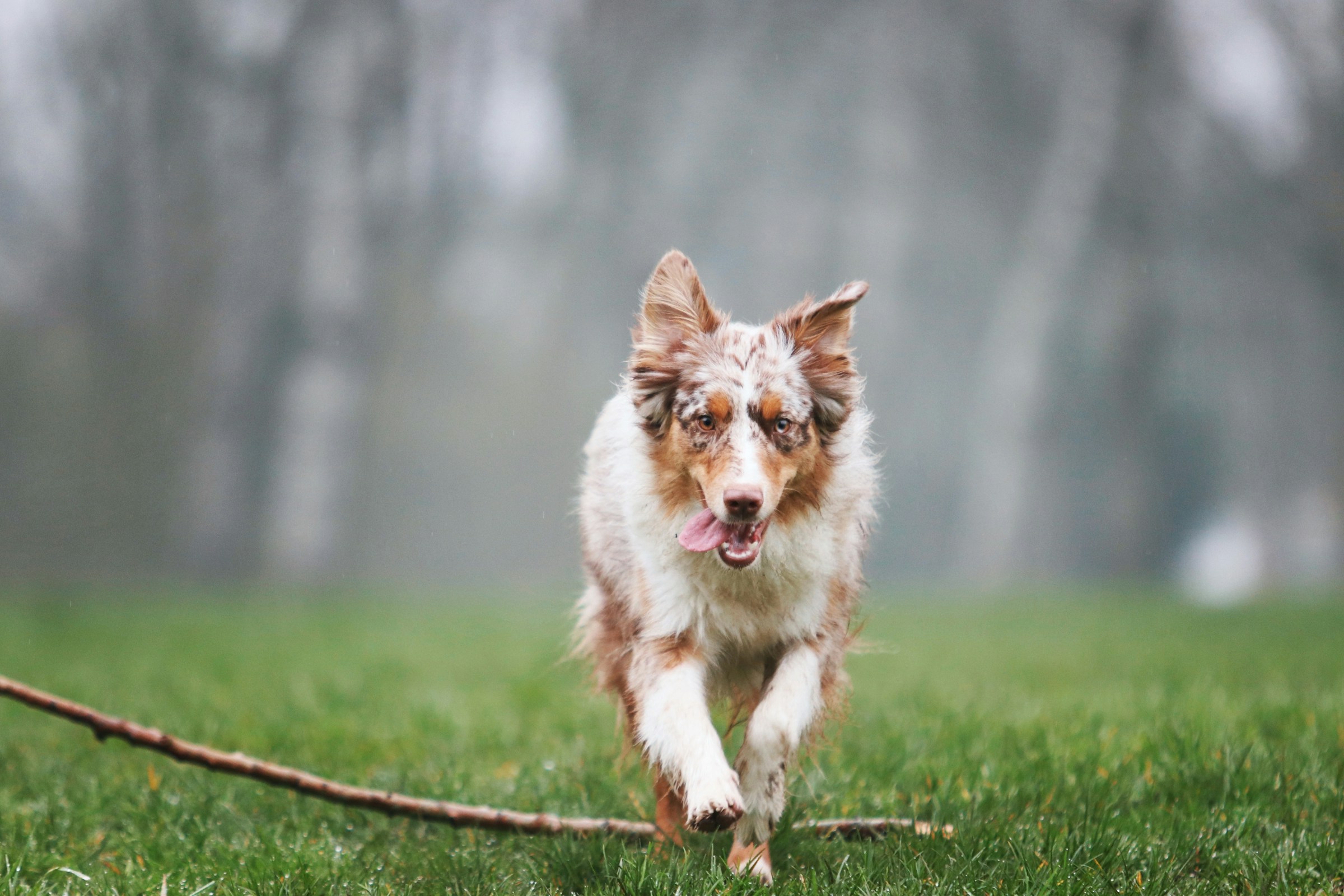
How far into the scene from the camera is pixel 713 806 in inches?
110

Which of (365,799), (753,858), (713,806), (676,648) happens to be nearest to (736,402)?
(676,648)

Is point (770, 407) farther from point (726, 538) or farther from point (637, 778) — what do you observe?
point (637, 778)

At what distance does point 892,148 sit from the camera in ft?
87.3

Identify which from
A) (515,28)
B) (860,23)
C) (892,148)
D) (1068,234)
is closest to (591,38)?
(515,28)

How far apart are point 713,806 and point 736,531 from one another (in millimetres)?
727

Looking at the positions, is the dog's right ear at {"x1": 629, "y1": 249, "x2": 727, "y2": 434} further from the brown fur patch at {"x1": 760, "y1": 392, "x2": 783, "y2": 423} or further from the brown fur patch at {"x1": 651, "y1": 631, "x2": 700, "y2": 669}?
the brown fur patch at {"x1": 651, "y1": 631, "x2": 700, "y2": 669}

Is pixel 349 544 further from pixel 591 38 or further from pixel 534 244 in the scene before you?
pixel 591 38

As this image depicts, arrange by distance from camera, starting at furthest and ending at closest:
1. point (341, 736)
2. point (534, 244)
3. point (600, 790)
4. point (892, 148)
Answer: point (534, 244)
point (892, 148)
point (341, 736)
point (600, 790)

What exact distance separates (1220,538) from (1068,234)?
7.51 m

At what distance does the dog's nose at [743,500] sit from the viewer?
9.45 ft

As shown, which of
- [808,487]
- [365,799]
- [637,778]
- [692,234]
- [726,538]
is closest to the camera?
[726,538]

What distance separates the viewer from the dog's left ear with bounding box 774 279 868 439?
10.7ft

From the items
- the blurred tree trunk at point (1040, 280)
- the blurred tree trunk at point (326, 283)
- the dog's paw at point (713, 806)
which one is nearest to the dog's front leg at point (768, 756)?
the dog's paw at point (713, 806)

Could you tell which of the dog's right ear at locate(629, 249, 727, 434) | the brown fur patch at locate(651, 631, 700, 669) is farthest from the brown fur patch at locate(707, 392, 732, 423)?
the brown fur patch at locate(651, 631, 700, 669)
